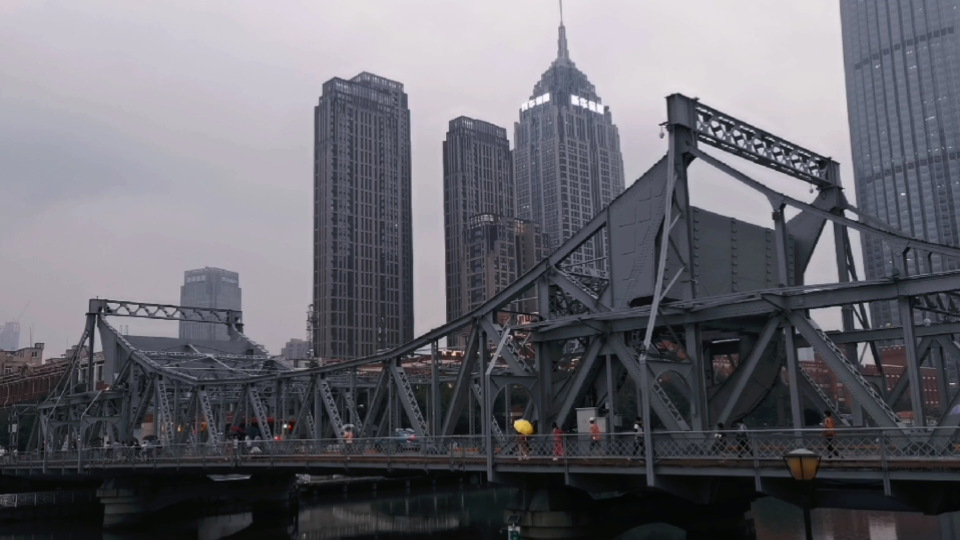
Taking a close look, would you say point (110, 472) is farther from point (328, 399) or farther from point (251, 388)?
point (328, 399)

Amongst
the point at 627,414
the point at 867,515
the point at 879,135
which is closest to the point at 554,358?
the point at 867,515

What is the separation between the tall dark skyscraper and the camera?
158875 millimetres

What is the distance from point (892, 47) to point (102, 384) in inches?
6687

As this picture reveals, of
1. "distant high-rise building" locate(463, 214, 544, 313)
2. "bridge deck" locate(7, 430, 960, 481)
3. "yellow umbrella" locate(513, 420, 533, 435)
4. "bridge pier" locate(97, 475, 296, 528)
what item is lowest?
"bridge pier" locate(97, 475, 296, 528)

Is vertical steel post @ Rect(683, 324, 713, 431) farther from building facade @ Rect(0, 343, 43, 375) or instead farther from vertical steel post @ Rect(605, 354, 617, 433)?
building facade @ Rect(0, 343, 43, 375)

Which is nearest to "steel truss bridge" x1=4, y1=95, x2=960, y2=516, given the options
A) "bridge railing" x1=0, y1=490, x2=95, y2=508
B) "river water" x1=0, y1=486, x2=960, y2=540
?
"river water" x1=0, y1=486, x2=960, y2=540

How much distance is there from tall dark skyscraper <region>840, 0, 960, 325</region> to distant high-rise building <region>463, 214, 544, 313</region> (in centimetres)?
6572

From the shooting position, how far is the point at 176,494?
206 ft

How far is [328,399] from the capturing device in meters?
44.8

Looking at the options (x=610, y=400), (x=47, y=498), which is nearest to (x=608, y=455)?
(x=610, y=400)

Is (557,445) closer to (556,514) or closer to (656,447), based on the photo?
(556,514)

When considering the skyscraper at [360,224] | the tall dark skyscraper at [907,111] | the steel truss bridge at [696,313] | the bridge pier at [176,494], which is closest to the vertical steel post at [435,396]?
the steel truss bridge at [696,313]

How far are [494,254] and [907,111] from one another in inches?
3567

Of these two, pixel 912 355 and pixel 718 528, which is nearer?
pixel 912 355
